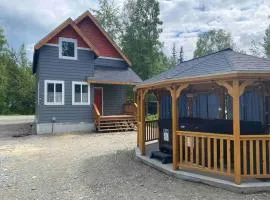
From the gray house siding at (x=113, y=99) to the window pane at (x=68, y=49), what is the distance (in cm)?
312

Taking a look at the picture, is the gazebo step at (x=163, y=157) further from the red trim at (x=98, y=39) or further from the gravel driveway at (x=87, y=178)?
the red trim at (x=98, y=39)

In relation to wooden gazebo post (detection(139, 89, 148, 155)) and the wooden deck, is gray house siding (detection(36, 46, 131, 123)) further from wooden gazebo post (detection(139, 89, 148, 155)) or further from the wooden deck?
wooden gazebo post (detection(139, 89, 148, 155))

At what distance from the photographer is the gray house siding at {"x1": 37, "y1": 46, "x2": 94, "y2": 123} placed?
55.0ft

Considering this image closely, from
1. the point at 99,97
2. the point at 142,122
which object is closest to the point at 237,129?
the point at 142,122

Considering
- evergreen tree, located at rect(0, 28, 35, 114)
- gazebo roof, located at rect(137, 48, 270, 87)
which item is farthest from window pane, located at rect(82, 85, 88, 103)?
evergreen tree, located at rect(0, 28, 35, 114)

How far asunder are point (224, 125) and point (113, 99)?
13037 millimetres

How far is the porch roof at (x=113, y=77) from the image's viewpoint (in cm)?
1819

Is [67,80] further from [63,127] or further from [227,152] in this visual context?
[227,152]

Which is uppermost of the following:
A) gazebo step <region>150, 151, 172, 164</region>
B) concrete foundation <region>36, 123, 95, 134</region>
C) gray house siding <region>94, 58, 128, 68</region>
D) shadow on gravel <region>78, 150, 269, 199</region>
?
gray house siding <region>94, 58, 128, 68</region>

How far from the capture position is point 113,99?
2047 cm

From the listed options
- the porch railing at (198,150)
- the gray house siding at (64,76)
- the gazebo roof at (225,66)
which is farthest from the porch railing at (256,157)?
the gray house siding at (64,76)

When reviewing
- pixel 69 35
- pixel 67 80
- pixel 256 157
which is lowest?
pixel 256 157

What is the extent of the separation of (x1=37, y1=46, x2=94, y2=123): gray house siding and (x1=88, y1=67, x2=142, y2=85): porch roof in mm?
651

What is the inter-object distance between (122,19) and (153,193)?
1267 inches
